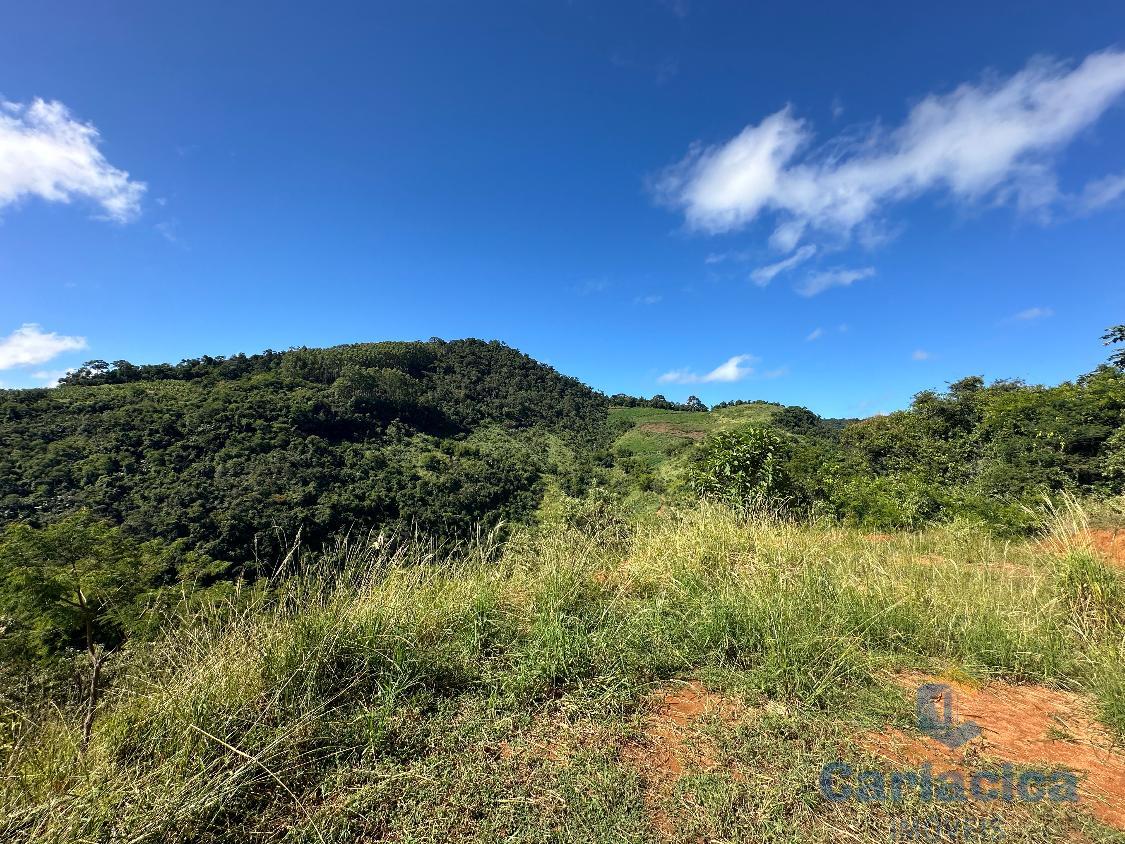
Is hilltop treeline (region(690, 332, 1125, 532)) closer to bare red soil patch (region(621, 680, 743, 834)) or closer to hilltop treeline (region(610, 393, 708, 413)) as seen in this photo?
bare red soil patch (region(621, 680, 743, 834))

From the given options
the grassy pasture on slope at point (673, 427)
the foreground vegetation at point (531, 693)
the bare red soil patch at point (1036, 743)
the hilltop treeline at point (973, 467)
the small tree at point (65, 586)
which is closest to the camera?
the foreground vegetation at point (531, 693)

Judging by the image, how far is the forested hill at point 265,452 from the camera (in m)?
25.2

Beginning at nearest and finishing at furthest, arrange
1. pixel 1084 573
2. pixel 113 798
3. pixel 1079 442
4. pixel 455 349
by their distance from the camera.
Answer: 1. pixel 113 798
2. pixel 1084 573
3. pixel 1079 442
4. pixel 455 349

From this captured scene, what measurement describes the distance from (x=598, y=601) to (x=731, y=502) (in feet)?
16.7

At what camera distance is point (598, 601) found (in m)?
3.60

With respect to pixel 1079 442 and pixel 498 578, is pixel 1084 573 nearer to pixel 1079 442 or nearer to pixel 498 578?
pixel 498 578

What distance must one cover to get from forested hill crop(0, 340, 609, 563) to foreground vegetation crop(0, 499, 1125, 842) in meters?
→ 5.91

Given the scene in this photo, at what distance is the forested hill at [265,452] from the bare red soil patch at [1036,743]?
24.5ft

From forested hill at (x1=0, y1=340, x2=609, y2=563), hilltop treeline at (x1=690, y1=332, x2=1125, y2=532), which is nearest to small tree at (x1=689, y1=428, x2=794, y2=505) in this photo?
hilltop treeline at (x1=690, y1=332, x2=1125, y2=532)

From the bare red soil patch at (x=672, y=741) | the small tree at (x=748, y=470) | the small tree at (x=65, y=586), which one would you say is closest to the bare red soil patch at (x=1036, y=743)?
the bare red soil patch at (x=672, y=741)

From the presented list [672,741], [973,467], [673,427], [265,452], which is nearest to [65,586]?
[672,741]

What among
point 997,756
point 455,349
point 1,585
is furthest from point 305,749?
point 455,349

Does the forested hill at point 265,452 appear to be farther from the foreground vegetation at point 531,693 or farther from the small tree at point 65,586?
the foreground vegetation at point 531,693

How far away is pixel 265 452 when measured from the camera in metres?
36.1
